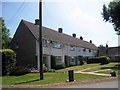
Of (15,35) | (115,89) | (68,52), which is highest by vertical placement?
(15,35)

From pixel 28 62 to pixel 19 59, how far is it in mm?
2642

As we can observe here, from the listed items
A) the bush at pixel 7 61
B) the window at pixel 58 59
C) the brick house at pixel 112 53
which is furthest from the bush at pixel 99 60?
the bush at pixel 7 61

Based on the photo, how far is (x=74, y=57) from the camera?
32094 millimetres

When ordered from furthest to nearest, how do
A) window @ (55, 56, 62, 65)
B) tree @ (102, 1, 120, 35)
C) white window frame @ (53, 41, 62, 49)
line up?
window @ (55, 56, 62, 65), white window frame @ (53, 41, 62, 49), tree @ (102, 1, 120, 35)

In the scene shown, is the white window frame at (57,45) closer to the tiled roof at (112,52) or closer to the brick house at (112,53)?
the brick house at (112,53)

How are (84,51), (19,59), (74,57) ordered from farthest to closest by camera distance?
(84,51) < (74,57) < (19,59)

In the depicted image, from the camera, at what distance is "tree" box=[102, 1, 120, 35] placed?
809 inches

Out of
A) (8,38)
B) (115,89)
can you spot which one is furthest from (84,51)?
(115,89)

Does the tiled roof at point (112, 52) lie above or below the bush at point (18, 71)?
above

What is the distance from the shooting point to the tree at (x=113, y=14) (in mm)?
20550

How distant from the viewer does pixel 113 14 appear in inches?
835

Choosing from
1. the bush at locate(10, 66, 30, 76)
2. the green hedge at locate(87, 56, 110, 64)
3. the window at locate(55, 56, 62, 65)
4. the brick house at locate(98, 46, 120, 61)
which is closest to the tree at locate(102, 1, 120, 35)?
the green hedge at locate(87, 56, 110, 64)

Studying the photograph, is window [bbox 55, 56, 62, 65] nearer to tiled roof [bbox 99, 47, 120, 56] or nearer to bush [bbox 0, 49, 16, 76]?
bush [bbox 0, 49, 16, 76]

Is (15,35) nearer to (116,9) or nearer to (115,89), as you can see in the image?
(116,9)
